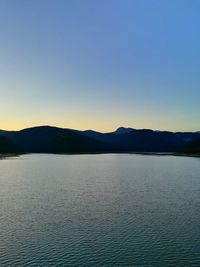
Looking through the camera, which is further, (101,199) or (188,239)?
(101,199)

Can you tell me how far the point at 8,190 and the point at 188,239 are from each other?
5352cm

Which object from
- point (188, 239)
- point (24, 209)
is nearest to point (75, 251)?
point (188, 239)

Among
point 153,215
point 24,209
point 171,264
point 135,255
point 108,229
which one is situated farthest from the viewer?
point 24,209

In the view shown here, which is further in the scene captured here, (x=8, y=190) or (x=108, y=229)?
(x=8, y=190)

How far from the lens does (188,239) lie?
41.8 meters

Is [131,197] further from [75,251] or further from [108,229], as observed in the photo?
[75,251]

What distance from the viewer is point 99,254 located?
3638cm

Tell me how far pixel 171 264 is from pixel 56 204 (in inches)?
1355

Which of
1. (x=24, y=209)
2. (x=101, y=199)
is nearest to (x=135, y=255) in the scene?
(x=24, y=209)

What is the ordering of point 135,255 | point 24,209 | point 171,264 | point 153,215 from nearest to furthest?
1. point 171,264
2. point 135,255
3. point 153,215
4. point 24,209

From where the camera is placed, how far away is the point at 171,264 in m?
33.8

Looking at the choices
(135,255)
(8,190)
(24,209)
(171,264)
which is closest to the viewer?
(171,264)

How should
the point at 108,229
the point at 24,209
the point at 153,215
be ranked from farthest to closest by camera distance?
the point at 24,209 → the point at 153,215 → the point at 108,229

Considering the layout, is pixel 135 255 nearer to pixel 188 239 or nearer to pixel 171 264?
pixel 171 264
